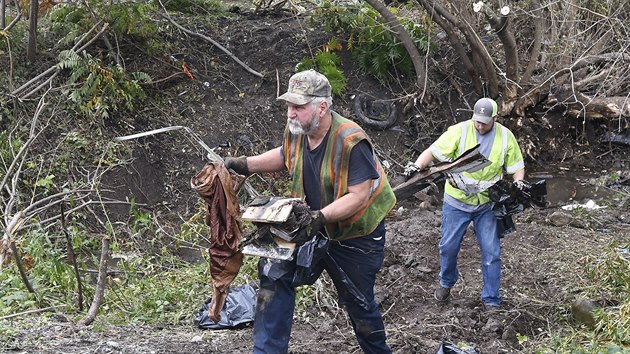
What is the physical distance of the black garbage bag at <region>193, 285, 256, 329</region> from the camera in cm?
576

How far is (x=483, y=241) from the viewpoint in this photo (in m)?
6.30

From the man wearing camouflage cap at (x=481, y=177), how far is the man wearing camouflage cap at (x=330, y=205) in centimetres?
161

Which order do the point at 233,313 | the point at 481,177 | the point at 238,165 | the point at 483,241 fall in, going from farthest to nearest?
the point at 483,241 < the point at 481,177 < the point at 233,313 < the point at 238,165

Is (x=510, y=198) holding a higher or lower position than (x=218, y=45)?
lower

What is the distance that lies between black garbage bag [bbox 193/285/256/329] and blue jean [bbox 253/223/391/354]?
133 centimetres

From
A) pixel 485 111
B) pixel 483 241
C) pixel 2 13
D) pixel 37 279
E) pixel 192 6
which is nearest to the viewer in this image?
pixel 485 111

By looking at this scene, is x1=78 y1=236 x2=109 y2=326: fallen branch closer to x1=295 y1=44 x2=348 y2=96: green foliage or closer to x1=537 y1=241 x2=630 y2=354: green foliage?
x1=537 y1=241 x2=630 y2=354: green foliage

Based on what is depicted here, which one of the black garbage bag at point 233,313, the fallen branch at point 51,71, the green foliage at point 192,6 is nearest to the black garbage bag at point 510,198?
the black garbage bag at point 233,313

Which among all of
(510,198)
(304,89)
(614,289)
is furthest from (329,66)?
(304,89)

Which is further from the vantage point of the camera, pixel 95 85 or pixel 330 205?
pixel 95 85

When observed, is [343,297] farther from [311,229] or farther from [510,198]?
[510,198]

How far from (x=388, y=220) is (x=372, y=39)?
3.69 m

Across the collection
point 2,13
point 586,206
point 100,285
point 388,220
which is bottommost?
point 586,206

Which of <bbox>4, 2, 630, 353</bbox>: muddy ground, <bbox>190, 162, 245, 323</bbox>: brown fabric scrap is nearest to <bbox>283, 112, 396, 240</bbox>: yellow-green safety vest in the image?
<bbox>190, 162, 245, 323</bbox>: brown fabric scrap
